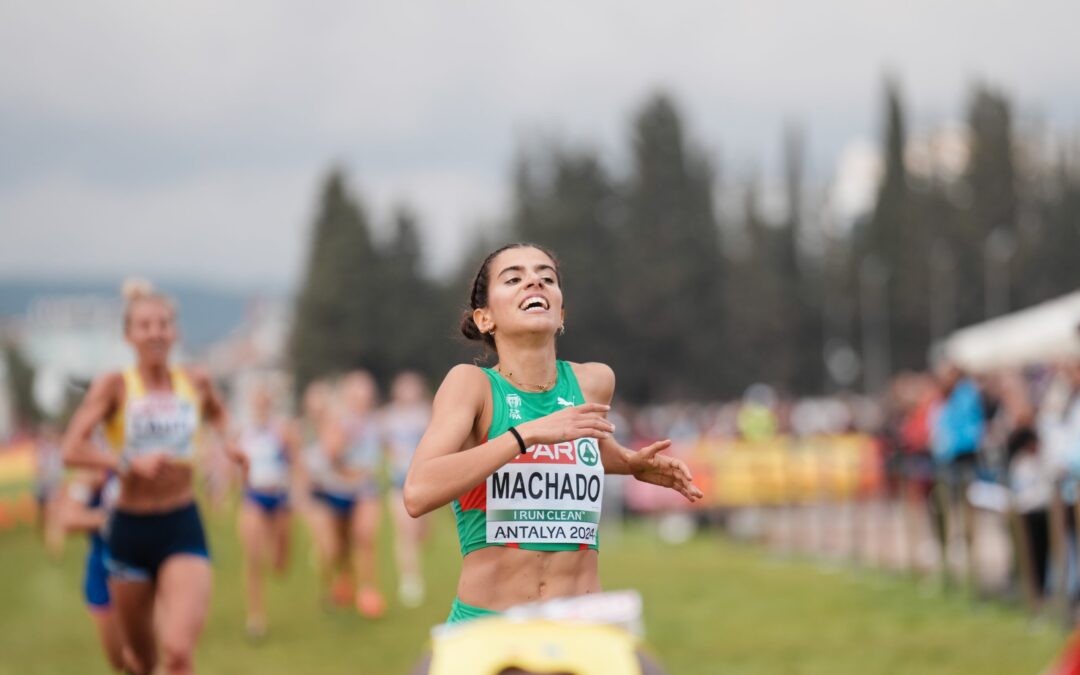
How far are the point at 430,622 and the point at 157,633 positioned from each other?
6.70 m

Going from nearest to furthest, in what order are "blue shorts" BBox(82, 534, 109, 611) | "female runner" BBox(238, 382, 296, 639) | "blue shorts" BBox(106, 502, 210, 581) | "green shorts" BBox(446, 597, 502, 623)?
"green shorts" BBox(446, 597, 502, 623)
"blue shorts" BBox(106, 502, 210, 581)
"blue shorts" BBox(82, 534, 109, 611)
"female runner" BBox(238, 382, 296, 639)

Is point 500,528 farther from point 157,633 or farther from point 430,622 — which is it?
point 430,622

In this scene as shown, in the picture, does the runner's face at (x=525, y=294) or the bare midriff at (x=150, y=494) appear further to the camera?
the bare midriff at (x=150, y=494)

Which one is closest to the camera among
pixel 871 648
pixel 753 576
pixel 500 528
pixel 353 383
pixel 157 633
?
pixel 500 528

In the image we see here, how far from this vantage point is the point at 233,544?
29.2 m

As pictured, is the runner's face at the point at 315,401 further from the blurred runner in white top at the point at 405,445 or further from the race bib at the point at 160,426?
the race bib at the point at 160,426

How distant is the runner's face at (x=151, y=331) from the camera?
7734mm

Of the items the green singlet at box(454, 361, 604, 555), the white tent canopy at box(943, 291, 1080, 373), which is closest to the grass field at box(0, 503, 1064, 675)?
the white tent canopy at box(943, 291, 1080, 373)

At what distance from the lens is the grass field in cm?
1118

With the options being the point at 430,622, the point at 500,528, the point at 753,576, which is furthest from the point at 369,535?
the point at 500,528

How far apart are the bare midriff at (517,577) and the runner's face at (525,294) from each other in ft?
2.13

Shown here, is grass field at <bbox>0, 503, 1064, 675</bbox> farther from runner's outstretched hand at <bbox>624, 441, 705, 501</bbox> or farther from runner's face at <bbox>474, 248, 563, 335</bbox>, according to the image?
runner's face at <bbox>474, 248, 563, 335</bbox>

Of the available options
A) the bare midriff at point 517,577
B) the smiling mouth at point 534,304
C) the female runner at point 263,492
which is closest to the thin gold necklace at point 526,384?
the smiling mouth at point 534,304

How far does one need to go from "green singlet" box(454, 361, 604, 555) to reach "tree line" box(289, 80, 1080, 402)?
250 ft
